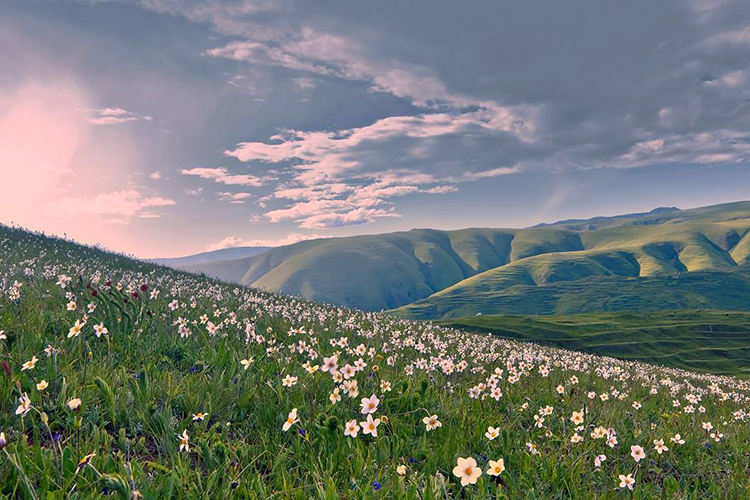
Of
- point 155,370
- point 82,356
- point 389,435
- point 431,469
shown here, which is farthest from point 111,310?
point 431,469

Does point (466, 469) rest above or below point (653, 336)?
above

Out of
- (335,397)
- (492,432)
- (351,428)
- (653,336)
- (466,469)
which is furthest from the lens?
(653,336)

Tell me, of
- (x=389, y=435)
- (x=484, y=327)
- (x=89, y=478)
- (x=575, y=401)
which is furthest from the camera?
(x=484, y=327)

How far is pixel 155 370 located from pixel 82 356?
944 mm

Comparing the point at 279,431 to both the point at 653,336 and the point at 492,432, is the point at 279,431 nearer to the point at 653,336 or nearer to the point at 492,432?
the point at 492,432

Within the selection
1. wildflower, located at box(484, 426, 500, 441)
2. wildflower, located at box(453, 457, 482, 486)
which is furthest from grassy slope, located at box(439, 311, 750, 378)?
wildflower, located at box(453, 457, 482, 486)

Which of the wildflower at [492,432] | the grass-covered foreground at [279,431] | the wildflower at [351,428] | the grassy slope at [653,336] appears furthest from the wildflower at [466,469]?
the grassy slope at [653,336]

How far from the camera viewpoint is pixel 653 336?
468ft

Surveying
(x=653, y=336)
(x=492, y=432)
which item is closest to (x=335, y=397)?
(x=492, y=432)

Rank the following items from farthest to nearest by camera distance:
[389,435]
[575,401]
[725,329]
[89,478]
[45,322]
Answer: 1. [725,329]
2. [575,401]
3. [45,322]
4. [389,435]
5. [89,478]

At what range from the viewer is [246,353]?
6285 mm

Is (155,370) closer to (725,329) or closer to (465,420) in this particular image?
(465,420)

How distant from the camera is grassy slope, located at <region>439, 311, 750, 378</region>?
11819 centimetres

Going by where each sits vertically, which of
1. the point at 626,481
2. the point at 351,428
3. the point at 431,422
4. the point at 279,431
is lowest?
the point at 626,481
